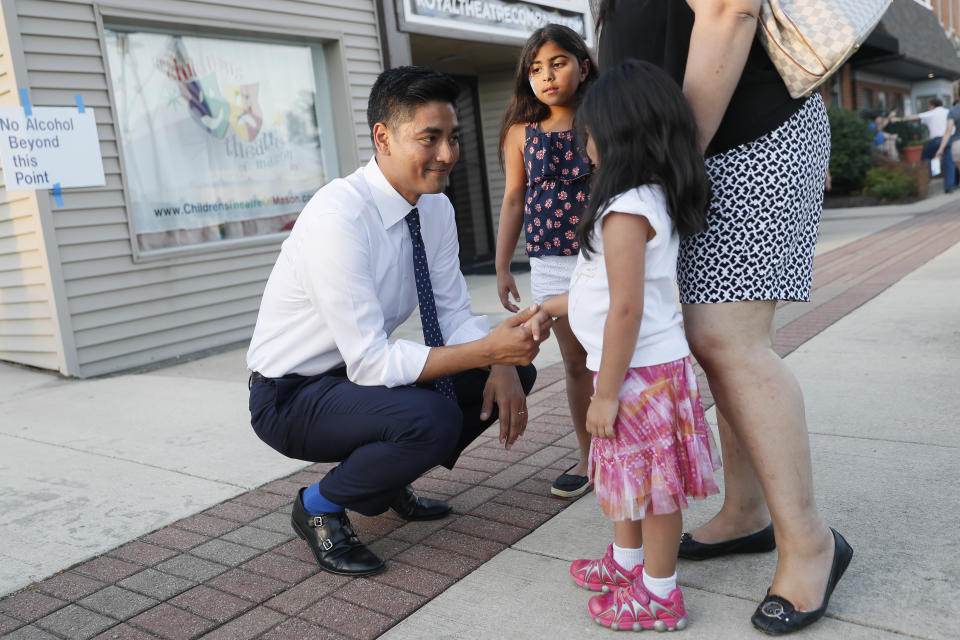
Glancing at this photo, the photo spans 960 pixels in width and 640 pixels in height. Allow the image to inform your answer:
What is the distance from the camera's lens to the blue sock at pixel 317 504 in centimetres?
258

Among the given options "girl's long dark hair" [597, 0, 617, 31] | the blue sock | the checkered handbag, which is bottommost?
the blue sock

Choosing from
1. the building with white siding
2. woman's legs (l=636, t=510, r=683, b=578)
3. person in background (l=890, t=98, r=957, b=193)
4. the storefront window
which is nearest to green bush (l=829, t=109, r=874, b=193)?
person in background (l=890, t=98, r=957, b=193)

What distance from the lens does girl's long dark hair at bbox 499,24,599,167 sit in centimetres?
290

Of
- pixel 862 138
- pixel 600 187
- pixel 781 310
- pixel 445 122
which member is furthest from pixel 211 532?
pixel 862 138

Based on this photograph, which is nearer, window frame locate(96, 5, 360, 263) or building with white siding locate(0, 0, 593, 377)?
building with white siding locate(0, 0, 593, 377)

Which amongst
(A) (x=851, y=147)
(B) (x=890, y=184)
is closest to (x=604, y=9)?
(B) (x=890, y=184)

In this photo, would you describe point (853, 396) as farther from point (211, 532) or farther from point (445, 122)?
point (211, 532)

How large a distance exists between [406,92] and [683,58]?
33.6 inches

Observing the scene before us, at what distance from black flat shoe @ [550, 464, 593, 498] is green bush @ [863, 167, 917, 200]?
13926 mm

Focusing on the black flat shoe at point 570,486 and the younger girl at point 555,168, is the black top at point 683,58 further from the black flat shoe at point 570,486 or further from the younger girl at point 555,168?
the black flat shoe at point 570,486

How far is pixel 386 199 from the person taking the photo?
8.81 feet

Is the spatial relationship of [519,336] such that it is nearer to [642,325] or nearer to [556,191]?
[642,325]

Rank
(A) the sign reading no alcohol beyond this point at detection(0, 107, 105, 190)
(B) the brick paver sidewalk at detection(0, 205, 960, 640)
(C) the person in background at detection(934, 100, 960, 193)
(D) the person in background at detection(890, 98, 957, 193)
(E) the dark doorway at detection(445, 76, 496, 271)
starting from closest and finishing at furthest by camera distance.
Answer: (B) the brick paver sidewalk at detection(0, 205, 960, 640) → (A) the sign reading no alcohol beyond this point at detection(0, 107, 105, 190) → (E) the dark doorway at detection(445, 76, 496, 271) → (C) the person in background at detection(934, 100, 960, 193) → (D) the person in background at detection(890, 98, 957, 193)

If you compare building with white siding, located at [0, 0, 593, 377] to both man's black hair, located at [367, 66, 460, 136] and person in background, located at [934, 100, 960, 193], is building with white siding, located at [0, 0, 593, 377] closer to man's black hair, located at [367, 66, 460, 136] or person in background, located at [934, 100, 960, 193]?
man's black hair, located at [367, 66, 460, 136]
